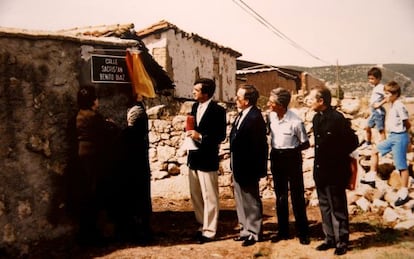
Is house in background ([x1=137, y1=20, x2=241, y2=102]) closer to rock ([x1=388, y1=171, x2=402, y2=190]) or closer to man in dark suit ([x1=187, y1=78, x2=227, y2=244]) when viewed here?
rock ([x1=388, y1=171, x2=402, y2=190])

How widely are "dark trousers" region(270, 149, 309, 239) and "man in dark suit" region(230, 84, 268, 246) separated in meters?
0.17

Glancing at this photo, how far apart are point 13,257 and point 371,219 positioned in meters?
4.69

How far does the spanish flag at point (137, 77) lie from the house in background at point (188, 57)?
9.58m

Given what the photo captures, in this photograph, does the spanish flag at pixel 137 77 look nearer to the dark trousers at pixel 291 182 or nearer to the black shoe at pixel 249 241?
the dark trousers at pixel 291 182

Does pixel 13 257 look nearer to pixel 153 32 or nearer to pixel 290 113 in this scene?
pixel 290 113

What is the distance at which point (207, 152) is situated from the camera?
4.88 metres

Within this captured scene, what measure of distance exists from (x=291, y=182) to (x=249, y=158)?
1.94 ft

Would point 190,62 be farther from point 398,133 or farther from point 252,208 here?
point 252,208

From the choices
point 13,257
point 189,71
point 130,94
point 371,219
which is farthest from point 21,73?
point 189,71

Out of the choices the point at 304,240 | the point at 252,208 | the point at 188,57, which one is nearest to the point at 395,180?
the point at 304,240

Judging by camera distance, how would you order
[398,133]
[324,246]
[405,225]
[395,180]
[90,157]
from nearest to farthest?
[324,246]
[90,157]
[405,225]
[398,133]
[395,180]

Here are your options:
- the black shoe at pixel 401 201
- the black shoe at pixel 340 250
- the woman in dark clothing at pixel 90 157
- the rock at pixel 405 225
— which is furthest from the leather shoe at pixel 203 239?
the black shoe at pixel 401 201

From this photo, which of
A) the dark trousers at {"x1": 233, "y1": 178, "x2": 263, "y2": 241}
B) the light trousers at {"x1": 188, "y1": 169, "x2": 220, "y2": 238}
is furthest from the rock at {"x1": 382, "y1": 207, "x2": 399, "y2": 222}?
the light trousers at {"x1": 188, "y1": 169, "x2": 220, "y2": 238}

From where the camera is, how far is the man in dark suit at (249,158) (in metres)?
4.74
